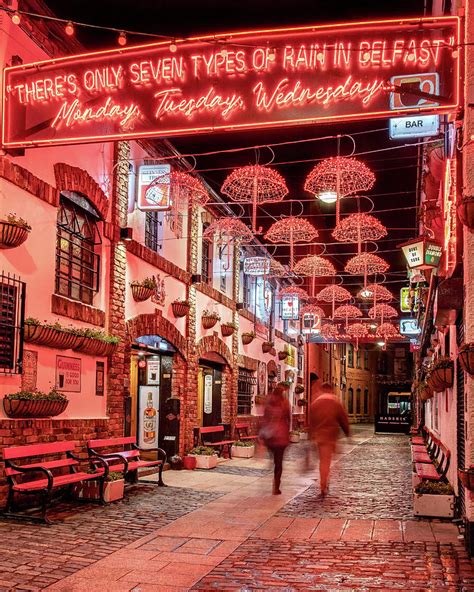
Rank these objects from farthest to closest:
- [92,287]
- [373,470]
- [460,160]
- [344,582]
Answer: [373,470] → [92,287] → [460,160] → [344,582]

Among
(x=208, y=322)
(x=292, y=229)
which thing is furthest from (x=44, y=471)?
(x=208, y=322)

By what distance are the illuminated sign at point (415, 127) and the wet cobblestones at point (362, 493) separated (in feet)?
19.9

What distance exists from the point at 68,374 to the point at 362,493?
594cm

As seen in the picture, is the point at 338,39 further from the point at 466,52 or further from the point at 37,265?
the point at 37,265

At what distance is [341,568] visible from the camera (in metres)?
7.64

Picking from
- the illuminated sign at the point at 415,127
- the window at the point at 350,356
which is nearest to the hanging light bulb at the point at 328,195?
the illuminated sign at the point at 415,127

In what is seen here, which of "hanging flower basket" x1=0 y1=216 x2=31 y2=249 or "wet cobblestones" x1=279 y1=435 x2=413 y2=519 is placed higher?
"hanging flower basket" x1=0 y1=216 x2=31 y2=249

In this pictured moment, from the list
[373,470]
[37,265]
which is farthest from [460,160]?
[373,470]

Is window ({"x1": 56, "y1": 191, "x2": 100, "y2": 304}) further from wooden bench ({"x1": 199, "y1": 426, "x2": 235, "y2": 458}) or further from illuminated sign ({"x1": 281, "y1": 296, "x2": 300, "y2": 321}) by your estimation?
illuminated sign ({"x1": 281, "y1": 296, "x2": 300, "y2": 321})

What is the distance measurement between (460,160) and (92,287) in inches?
292

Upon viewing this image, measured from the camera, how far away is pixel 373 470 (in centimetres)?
1862

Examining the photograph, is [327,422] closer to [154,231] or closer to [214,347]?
[154,231]

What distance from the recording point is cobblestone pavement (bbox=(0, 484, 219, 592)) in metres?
7.26

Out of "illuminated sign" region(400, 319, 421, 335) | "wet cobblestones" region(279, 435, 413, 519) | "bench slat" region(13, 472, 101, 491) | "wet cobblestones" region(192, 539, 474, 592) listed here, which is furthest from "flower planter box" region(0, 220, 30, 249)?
"illuminated sign" region(400, 319, 421, 335)
